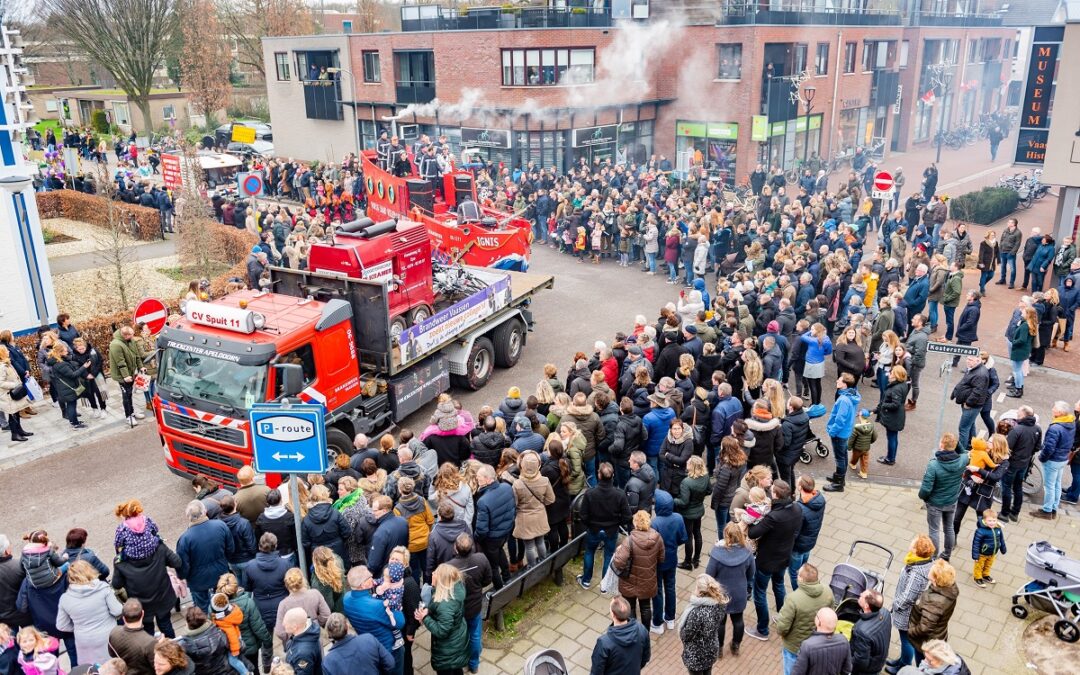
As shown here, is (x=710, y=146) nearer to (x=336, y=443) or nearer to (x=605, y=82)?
(x=605, y=82)

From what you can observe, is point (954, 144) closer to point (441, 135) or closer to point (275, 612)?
point (441, 135)

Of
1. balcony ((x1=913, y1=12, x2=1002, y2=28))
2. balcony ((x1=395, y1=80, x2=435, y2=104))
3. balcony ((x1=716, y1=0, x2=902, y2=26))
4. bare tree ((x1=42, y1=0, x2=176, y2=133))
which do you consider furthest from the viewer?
bare tree ((x1=42, y1=0, x2=176, y2=133))

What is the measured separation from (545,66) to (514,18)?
2157mm

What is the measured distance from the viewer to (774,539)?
8312mm

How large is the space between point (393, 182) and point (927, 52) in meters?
35.4

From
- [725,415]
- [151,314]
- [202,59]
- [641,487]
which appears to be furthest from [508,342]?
[202,59]

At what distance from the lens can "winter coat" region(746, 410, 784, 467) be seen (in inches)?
400

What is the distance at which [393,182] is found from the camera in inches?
881

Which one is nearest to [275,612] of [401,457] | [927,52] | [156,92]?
Result: [401,457]

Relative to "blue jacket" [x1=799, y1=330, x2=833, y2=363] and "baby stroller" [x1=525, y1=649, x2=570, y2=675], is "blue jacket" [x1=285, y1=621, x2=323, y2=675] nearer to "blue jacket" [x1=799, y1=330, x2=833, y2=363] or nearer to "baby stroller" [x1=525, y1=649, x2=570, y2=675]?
"baby stroller" [x1=525, y1=649, x2=570, y2=675]

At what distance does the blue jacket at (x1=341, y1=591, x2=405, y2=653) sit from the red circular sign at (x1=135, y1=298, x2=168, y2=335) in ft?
23.0

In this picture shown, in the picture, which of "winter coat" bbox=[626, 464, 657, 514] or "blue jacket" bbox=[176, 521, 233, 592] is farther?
"winter coat" bbox=[626, 464, 657, 514]

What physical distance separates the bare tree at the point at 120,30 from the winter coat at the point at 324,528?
4590 centimetres

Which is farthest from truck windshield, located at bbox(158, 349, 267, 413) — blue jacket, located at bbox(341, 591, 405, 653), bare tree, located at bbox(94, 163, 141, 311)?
bare tree, located at bbox(94, 163, 141, 311)
